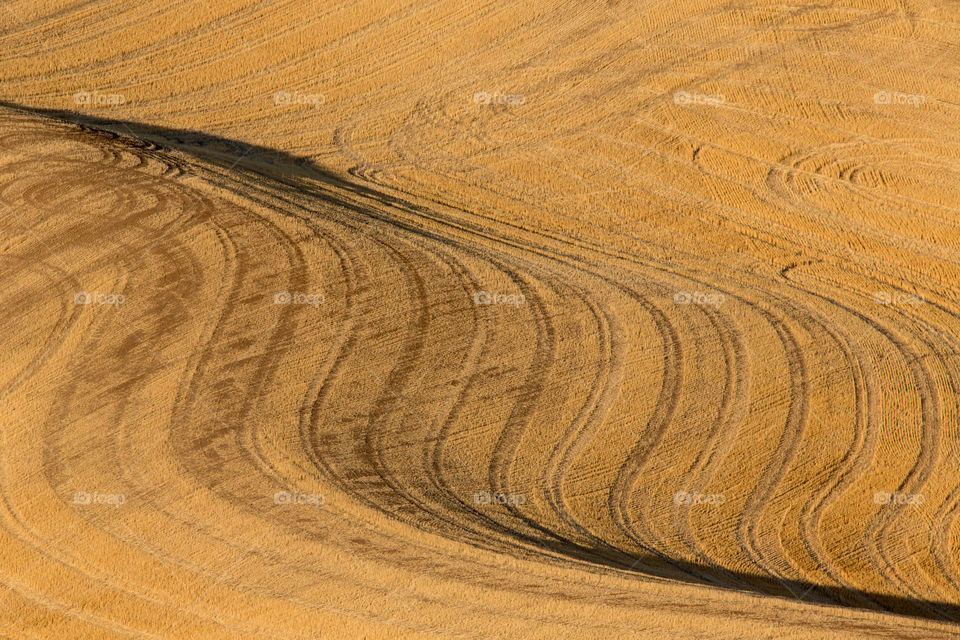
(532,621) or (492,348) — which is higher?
(492,348)

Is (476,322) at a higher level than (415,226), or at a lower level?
lower

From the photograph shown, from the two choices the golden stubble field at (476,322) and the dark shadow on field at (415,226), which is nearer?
the golden stubble field at (476,322)

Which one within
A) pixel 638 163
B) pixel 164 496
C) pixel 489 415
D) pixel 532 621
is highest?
pixel 638 163

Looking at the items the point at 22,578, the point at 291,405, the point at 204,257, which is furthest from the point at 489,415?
the point at 22,578

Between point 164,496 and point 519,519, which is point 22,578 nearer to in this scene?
point 164,496
